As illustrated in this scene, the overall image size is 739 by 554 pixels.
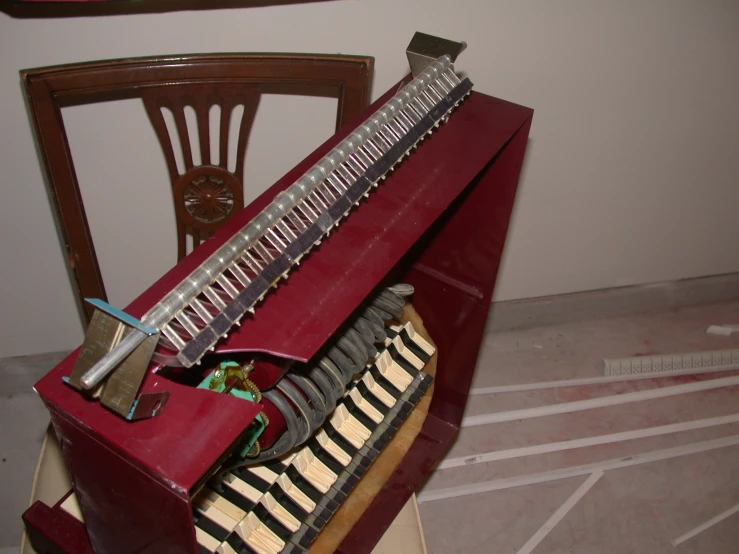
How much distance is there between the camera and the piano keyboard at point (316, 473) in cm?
102

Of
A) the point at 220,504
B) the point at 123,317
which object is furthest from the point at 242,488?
the point at 123,317

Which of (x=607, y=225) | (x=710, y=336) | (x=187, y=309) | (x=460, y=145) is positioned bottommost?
(x=710, y=336)

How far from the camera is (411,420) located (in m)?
1.40

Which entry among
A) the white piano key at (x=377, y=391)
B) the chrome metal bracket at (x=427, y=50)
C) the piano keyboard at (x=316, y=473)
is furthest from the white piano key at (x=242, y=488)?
the chrome metal bracket at (x=427, y=50)

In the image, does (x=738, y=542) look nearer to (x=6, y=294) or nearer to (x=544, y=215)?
(x=544, y=215)

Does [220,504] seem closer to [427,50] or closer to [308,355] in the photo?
[308,355]

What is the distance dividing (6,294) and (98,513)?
1000 mm

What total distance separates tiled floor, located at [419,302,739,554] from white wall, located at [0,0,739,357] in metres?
0.21

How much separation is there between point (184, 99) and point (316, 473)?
2.18 feet

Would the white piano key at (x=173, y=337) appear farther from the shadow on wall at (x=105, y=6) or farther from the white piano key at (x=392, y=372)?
the shadow on wall at (x=105, y=6)

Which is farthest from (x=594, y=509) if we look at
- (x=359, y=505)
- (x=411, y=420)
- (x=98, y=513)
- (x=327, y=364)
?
(x=98, y=513)

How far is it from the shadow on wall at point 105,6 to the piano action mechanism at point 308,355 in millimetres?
415

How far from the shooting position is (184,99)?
1.19 meters

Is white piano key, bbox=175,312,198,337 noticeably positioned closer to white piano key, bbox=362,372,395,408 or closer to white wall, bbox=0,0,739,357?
white piano key, bbox=362,372,395,408
